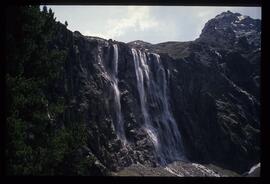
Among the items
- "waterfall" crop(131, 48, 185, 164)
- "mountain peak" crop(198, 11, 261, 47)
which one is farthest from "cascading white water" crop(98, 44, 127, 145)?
"mountain peak" crop(198, 11, 261, 47)

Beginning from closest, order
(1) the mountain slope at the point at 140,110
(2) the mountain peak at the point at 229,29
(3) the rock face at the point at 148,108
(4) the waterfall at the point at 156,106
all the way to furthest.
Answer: (1) the mountain slope at the point at 140,110 → (3) the rock face at the point at 148,108 → (4) the waterfall at the point at 156,106 → (2) the mountain peak at the point at 229,29

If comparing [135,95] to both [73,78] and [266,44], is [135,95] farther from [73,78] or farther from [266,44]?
[266,44]

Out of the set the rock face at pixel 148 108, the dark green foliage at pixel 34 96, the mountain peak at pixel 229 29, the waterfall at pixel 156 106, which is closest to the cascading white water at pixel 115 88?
the rock face at pixel 148 108

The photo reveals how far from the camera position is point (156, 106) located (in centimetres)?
4888

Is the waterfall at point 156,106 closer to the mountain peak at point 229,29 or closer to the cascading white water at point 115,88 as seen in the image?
the cascading white water at point 115,88

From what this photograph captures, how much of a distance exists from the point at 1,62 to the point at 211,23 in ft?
362

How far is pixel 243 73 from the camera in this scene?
259ft

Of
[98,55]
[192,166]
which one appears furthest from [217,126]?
[98,55]

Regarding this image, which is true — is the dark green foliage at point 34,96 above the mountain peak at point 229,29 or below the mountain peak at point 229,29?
below

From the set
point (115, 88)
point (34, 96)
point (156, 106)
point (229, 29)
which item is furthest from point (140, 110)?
point (229, 29)

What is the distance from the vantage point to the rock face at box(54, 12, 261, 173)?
4772 centimetres

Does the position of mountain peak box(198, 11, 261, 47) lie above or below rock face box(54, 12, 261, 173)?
above

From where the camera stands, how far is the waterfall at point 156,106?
4803 centimetres

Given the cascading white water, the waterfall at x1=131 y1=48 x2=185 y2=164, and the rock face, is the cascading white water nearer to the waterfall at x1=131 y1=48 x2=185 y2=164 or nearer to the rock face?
the rock face
